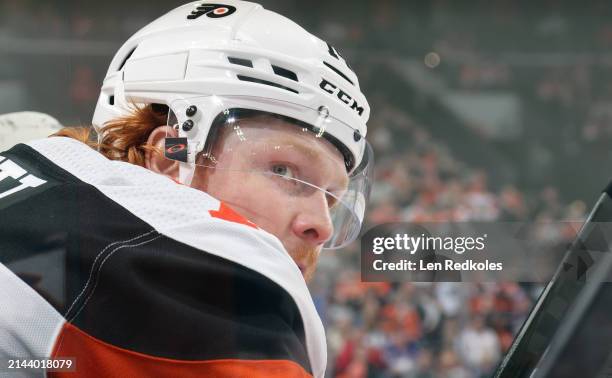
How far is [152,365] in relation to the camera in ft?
2.12

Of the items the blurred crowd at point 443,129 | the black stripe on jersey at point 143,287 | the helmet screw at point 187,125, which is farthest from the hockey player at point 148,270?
the blurred crowd at point 443,129

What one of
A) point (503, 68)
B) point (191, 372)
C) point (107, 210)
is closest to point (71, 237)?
point (107, 210)

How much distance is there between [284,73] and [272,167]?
17cm

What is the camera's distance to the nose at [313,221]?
1.01 metres

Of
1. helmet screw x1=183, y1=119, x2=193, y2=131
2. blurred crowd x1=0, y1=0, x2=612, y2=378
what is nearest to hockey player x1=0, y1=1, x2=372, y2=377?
helmet screw x1=183, y1=119, x2=193, y2=131

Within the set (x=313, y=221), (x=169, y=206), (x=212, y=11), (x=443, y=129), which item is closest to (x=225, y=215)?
(x=169, y=206)

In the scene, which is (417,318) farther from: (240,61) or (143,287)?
(143,287)

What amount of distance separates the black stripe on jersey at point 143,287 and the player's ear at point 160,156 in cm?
35

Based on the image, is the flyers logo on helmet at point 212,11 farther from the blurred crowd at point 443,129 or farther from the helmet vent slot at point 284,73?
the blurred crowd at point 443,129

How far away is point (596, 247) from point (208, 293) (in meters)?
0.33

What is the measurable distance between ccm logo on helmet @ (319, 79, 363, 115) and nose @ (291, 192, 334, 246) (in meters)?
0.19

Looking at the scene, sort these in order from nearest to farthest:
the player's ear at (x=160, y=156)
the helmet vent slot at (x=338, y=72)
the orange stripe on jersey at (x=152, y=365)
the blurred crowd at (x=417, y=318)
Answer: the orange stripe on jersey at (x=152, y=365), the blurred crowd at (x=417, y=318), the player's ear at (x=160, y=156), the helmet vent slot at (x=338, y=72)

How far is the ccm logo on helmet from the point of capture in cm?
113

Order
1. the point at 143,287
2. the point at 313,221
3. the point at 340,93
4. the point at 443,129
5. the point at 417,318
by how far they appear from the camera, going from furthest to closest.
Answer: the point at 443,129
the point at 417,318
the point at 340,93
the point at 313,221
the point at 143,287
